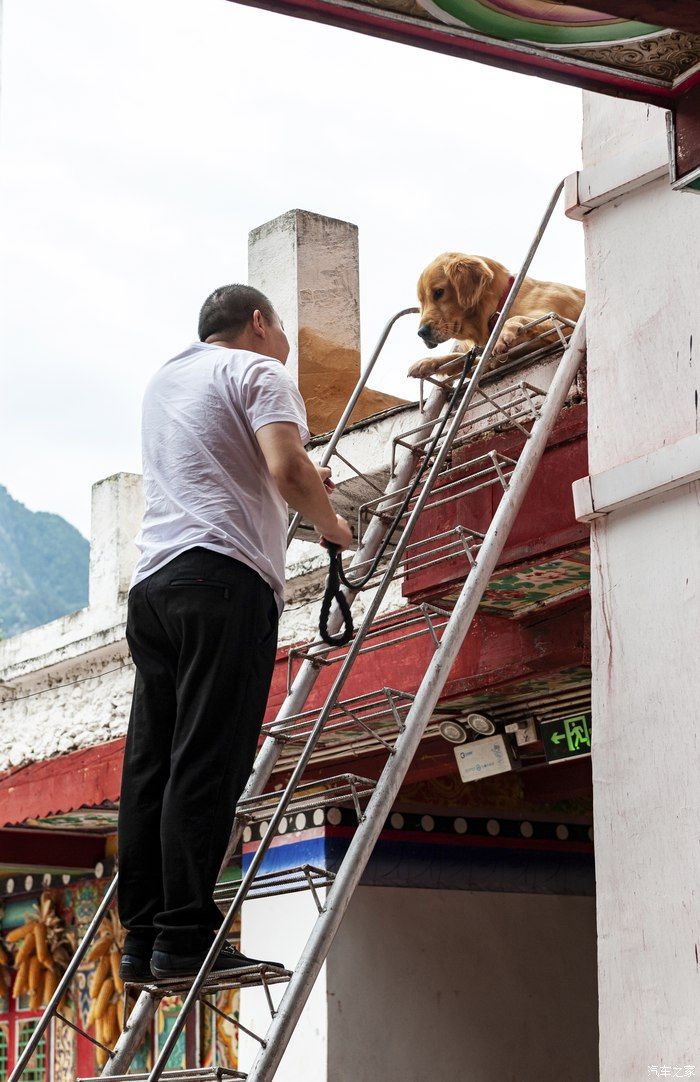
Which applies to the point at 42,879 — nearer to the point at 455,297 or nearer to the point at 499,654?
the point at 499,654

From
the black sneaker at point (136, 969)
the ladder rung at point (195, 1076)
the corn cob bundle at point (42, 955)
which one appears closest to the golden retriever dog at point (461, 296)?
the black sneaker at point (136, 969)

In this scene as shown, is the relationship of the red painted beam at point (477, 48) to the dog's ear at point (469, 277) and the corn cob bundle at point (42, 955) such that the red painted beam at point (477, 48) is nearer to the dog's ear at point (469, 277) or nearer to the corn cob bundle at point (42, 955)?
the dog's ear at point (469, 277)

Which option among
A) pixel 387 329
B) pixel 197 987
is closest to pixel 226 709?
pixel 197 987

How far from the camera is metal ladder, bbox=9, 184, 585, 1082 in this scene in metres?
3.88

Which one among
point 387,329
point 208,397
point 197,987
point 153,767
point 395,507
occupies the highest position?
point 387,329

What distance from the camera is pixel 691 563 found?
4.33 meters

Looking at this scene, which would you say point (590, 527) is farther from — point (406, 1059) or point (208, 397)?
point (406, 1059)

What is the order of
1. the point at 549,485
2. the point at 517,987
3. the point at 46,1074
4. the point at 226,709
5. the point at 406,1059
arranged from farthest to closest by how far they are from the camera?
the point at 46,1074, the point at 517,987, the point at 406,1059, the point at 549,485, the point at 226,709

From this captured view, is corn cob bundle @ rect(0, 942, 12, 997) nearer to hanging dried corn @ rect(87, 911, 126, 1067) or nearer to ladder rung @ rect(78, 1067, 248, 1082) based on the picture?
hanging dried corn @ rect(87, 911, 126, 1067)

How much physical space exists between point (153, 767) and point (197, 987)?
26.0 inches

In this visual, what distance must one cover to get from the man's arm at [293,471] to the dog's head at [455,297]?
8.99 ft

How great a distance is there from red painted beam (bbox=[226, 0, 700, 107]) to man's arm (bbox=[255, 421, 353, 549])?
118 centimetres

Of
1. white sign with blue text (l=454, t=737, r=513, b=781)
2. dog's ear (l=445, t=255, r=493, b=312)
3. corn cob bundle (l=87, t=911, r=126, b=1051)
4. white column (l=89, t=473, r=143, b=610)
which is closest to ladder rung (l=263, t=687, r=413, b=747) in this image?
white sign with blue text (l=454, t=737, r=513, b=781)

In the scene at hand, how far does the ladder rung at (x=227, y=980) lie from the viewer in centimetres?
383
